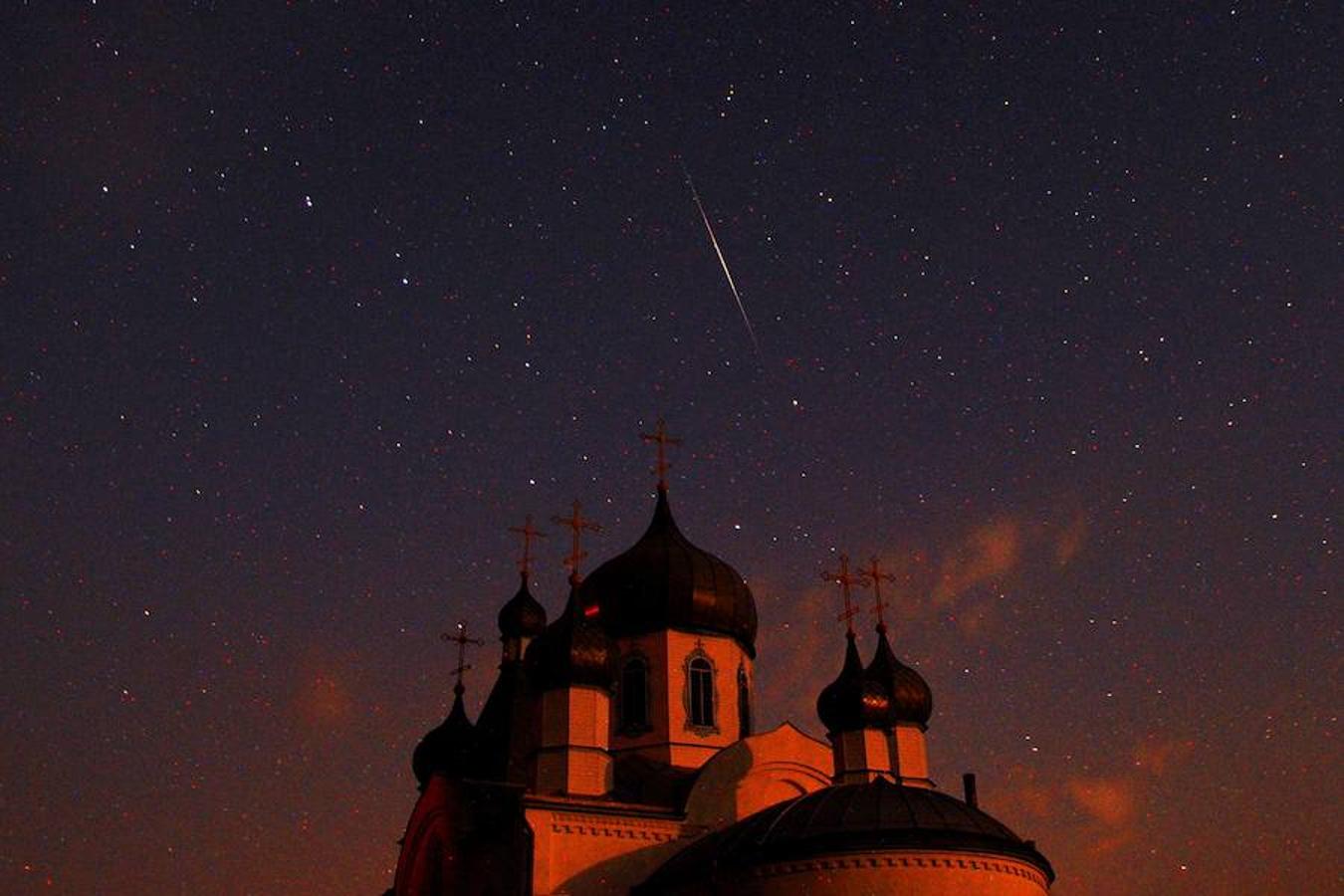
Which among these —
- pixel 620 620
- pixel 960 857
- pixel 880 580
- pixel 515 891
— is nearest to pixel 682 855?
pixel 515 891

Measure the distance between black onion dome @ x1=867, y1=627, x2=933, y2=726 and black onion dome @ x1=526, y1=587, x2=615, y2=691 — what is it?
638 centimetres

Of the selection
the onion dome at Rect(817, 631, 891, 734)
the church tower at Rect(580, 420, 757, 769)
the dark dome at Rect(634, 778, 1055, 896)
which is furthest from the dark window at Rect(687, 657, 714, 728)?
the dark dome at Rect(634, 778, 1055, 896)

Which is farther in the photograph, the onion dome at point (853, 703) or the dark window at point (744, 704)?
the dark window at point (744, 704)

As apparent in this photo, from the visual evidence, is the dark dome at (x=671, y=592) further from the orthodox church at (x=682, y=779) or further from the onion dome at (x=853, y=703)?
the onion dome at (x=853, y=703)

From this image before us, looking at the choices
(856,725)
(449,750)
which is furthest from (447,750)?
(856,725)

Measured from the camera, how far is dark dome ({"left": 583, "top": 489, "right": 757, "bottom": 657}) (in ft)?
91.4

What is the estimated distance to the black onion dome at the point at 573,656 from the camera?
24.2 meters

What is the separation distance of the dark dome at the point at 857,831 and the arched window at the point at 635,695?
5.80 metres

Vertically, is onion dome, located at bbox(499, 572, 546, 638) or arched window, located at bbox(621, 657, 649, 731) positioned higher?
onion dome, located at bbox(499, 572, 546, 638)

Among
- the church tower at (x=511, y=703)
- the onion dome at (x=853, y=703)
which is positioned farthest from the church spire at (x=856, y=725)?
the church tower at (x=511, y=703)

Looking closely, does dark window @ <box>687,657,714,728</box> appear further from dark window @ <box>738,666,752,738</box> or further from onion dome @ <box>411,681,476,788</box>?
onion dome @ <box>411,681,476,788</box>

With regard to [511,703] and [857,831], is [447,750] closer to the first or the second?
[511,703]

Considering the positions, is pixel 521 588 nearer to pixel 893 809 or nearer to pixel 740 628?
pixel 740 628

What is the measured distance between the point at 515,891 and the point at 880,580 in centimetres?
1119
